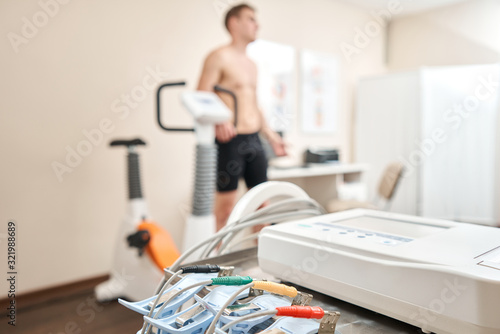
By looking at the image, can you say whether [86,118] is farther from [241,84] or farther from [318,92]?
[318,92]

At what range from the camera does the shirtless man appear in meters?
2.76

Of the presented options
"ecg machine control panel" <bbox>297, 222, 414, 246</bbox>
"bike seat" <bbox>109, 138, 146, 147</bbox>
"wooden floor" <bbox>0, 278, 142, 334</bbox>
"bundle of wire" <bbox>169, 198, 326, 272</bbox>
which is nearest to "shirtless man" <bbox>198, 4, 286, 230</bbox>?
"bike seat" <bbox>109, 138, 146, 147</bbox>

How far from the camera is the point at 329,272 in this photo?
1.95 ft

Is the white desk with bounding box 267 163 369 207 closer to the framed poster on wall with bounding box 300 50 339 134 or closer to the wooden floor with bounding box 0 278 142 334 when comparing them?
the framed poster on wall with bounding box 300 50 339 134

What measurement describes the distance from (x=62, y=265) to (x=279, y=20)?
9.50ft

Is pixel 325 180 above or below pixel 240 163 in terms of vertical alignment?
below

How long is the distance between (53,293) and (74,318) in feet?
1.37

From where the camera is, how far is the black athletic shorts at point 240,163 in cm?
275

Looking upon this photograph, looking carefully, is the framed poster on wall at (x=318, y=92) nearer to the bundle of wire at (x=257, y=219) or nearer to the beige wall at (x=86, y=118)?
the beige wall at (x=86, y=118)

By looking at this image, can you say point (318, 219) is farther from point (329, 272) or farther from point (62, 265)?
point (62, 265)

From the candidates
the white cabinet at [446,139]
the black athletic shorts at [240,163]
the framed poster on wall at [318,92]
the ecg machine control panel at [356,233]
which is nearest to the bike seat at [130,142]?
the black athletic shorts at [240,163]

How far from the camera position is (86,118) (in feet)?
8.48

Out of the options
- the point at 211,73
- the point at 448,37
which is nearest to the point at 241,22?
the point at 211,73

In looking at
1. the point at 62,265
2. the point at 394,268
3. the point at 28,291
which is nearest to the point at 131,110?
the point at 62,265
